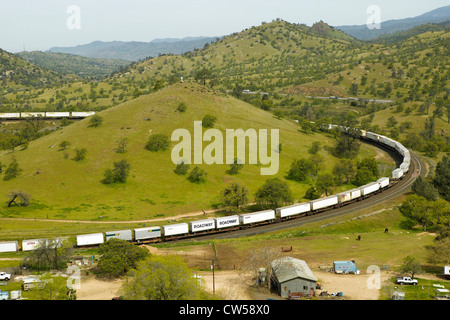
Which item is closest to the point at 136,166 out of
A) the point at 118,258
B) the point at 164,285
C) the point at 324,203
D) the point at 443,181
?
the point at 324,203

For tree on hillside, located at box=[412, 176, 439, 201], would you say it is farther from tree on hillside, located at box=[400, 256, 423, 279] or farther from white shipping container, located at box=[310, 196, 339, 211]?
tree on hillside, located at box=[400, 256, 423, 279]

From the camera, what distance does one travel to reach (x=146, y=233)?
2630 inches

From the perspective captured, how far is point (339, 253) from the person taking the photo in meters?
60.6

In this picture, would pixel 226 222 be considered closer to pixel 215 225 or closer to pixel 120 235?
pixel 215 225

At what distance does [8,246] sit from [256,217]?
4671 centimetres

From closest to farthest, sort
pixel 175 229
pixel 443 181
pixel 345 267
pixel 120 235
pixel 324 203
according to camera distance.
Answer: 1. pixel 345 267
2. pixel 120 235
3. pixel 175 229
4. pixel 324 203
5. pixel 443 181

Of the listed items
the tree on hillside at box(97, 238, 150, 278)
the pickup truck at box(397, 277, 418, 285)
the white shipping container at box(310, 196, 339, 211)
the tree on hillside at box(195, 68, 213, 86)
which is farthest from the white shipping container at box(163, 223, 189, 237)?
the tree on hillside at box(195, 68, 213, 86)

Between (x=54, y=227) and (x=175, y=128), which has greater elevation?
(x=175, y=128)

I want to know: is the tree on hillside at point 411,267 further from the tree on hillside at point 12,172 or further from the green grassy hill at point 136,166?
the tree on hillside at point 12,172

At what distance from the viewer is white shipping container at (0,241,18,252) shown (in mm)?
60688
